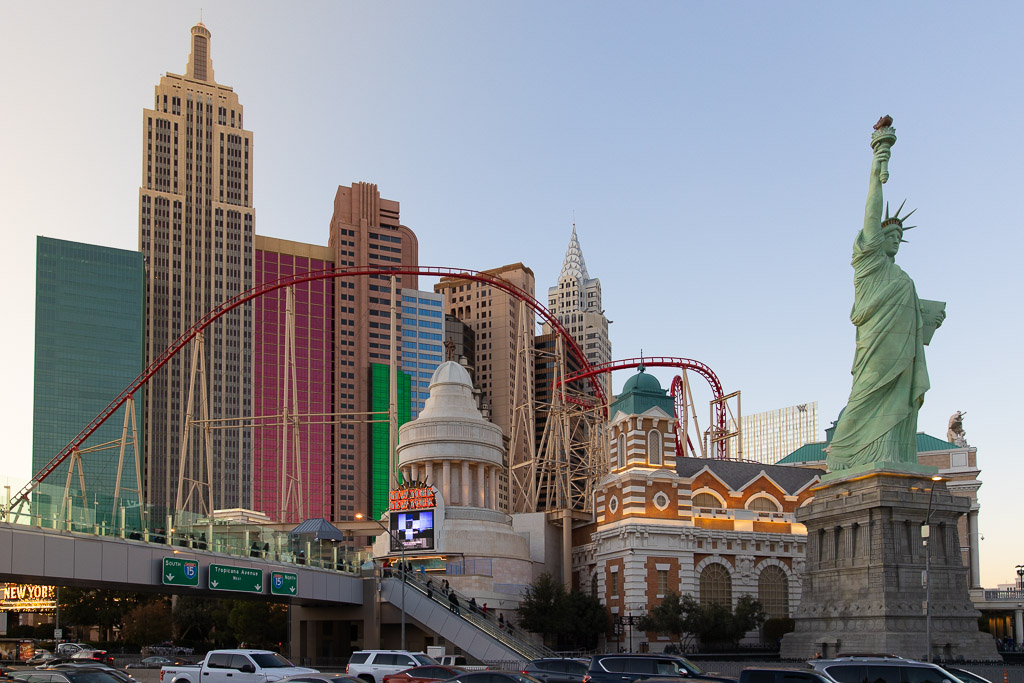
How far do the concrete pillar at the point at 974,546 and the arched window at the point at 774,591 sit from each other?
57.4 feet

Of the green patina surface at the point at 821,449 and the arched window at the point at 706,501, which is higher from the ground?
the green patina surface at the point at 821,449

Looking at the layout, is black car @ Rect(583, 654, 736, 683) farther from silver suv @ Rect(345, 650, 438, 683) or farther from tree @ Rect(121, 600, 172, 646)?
tree @ Rect(121, 600, 172, 646)

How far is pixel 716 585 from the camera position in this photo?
64500 mm

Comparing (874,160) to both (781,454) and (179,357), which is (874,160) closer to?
(781,454)

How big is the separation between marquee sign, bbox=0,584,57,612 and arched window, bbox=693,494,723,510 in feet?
166

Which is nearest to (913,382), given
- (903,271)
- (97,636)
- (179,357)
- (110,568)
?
(903,271)

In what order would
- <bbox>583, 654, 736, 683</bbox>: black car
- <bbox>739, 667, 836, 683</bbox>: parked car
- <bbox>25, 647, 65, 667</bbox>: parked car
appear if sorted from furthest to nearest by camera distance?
<bbox>25, 647, 65, 667</bbox>: parked car
<bbox>583, 654, 736, 683</bbox>: black car
<bbox>739, 667, 836, 683</bbox>: parked car

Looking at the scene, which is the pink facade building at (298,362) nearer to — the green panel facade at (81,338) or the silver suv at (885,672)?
the green panel facade at (81,338)

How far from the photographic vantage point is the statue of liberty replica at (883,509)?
52031 mm

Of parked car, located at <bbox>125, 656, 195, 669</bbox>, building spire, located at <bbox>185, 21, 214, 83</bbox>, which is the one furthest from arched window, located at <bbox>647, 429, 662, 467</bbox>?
building spire, located at <bbox>185, 21, 214, 83</bbox>

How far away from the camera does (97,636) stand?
94312 millimetres

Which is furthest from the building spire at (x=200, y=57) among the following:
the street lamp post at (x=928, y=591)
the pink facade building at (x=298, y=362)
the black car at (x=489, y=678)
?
the black car at (x=489, y=678)

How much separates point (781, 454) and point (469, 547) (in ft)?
321

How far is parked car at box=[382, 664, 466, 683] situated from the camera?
33.5 meters
